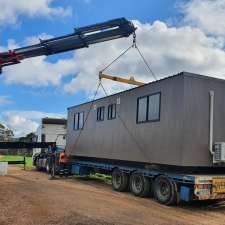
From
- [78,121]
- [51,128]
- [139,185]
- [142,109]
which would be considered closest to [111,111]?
[142,109]

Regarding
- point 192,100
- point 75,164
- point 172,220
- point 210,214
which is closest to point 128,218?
point 172,220

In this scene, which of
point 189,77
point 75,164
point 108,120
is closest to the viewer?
point 189,77

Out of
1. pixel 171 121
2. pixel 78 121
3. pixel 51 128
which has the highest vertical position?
pixel 51 128

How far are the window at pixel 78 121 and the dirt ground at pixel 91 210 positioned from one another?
6.43 metres

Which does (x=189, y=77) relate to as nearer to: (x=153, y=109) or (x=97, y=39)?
(x=153, y=109)

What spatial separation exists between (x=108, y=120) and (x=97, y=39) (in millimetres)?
3536

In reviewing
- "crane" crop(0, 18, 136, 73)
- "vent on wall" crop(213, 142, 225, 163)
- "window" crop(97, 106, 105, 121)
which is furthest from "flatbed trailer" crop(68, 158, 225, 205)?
"crane" crop(0, 18, 136, 73)

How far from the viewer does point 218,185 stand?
12.2m

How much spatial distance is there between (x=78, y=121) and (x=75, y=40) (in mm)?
6236

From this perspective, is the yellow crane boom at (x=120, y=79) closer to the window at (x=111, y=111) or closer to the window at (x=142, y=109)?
the window at (x=111, y=111)

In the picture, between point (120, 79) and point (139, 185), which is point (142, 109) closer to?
point (139, 185)

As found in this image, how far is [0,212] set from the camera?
1041 centimetres

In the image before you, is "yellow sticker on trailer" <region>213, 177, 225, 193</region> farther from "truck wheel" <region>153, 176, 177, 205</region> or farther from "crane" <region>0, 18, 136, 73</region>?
"crane" <region>0, 18, 136, 73</region>

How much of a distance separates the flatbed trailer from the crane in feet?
16.6
